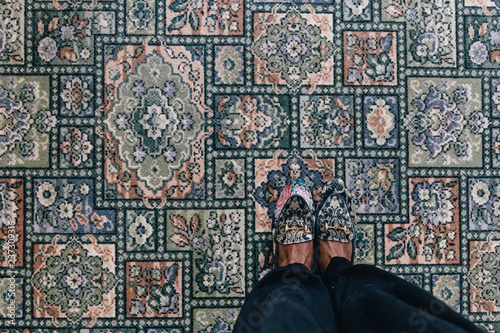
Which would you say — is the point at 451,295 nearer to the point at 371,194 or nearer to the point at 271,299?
the point at 371,194

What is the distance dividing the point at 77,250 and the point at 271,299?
1.95 feet

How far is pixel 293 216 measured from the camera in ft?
3.48

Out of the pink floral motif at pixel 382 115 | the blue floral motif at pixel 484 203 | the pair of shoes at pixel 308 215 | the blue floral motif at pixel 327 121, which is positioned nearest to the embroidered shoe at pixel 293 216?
the pair of shoes at pixel 308 215

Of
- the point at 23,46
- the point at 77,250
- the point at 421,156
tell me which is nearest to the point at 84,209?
the point at 77,250

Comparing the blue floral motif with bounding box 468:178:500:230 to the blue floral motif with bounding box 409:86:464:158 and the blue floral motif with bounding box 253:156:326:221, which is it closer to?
the blue floral motif with bounding box 409:86:464:158

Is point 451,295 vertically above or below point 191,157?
below

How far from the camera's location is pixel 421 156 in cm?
108

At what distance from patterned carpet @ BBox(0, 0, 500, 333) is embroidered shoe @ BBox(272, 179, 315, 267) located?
0.04m

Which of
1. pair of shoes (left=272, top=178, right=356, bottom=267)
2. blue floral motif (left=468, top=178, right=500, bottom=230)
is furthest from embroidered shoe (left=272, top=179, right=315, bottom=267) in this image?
blue floral motif (left=468, top=178, right=500, bottom=230)

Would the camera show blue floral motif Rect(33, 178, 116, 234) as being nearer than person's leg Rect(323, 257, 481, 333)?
No

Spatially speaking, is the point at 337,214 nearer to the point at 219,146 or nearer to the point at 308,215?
the point at 308,215

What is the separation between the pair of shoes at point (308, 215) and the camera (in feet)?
3.44

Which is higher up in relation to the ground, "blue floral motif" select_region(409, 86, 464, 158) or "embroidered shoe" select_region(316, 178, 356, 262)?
"blue floral motif" select_region(409, 86, 464, 158)

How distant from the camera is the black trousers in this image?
0.68m
